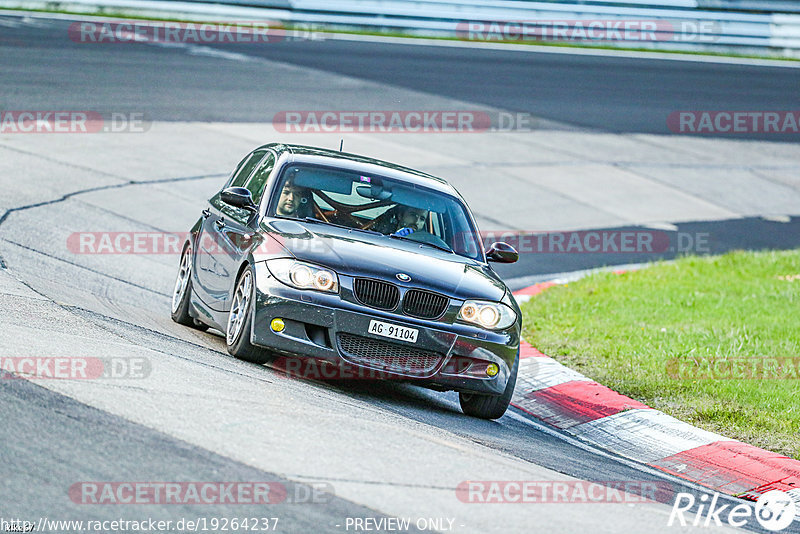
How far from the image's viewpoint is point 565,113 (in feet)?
81.7

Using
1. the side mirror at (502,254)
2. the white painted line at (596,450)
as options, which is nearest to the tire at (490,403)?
the white painted line at (596,450)

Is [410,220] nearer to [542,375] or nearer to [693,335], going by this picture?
[542,375]

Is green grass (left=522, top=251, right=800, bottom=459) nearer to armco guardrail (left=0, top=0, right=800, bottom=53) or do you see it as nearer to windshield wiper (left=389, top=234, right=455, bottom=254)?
windshield wiper (left=389, top=234, right=455, bottom=254)

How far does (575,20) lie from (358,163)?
78.2 ft

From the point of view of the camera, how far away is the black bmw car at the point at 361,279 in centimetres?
786

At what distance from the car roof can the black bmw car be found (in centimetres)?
2

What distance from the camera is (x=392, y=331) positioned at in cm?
784

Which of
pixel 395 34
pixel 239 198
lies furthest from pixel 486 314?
pixel 395 34

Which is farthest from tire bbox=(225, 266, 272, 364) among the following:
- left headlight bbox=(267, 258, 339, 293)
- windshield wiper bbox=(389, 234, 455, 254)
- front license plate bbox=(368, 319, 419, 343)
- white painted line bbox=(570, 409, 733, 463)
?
white painted line bbox=(570, 409, 733, 463)

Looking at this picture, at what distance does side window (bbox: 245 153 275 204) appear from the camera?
367 inches

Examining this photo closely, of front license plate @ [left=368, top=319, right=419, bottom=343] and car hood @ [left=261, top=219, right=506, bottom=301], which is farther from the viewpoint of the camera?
car hood @ [left=261, top=219, right=506, bottom=301]

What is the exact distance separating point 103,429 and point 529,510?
2016mm

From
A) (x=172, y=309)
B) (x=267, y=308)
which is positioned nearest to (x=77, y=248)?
(x=172, y=309)

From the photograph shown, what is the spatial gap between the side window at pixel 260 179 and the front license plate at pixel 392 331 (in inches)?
72.1
